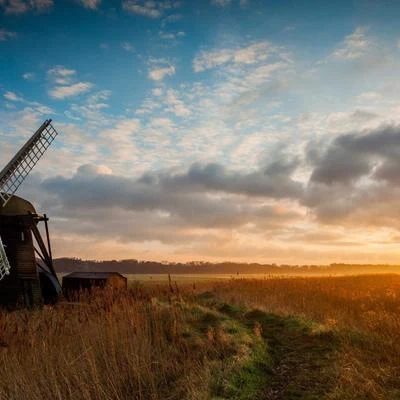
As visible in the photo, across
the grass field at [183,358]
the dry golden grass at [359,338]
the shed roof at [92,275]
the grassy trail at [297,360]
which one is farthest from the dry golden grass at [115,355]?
the shed roof at [92,275]

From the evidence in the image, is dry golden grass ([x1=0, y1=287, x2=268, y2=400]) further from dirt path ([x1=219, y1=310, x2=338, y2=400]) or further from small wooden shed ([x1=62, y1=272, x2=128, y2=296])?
small wooden shed ([x1=62, y1=272, x2=128, y2=296])

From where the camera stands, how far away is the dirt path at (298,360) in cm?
776

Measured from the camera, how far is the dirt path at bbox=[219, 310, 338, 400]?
25.5 feet

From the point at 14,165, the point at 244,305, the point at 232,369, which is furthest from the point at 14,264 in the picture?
the point at 232,369

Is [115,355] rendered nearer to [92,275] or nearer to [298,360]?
[298,360]

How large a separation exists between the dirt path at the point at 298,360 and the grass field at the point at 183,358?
0.02 meters

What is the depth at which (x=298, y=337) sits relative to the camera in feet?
39.9

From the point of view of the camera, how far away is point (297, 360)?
9.91m

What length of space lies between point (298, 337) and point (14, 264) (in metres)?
16.9

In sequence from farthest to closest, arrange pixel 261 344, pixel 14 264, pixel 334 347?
1. pixel 14 264
2. pixel 261 344
3. pixel 334 347

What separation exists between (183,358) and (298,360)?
2.72 meters

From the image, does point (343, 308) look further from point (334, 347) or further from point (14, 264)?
point (14, 264)

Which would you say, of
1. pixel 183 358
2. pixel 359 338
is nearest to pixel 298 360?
pixel 359 338

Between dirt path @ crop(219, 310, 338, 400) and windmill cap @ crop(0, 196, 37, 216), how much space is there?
51.1 feet
